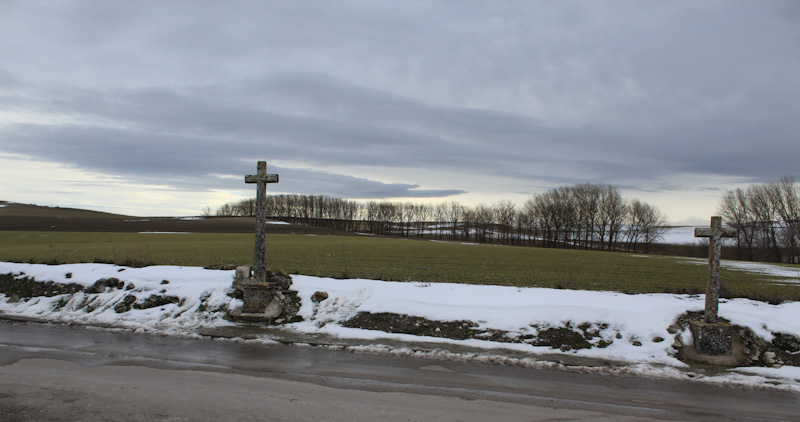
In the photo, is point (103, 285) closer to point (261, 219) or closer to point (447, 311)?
point (261, 219)

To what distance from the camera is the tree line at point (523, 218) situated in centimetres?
9975

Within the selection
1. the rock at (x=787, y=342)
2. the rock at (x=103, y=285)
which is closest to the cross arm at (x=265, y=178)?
the rock at (x=103, y=285)

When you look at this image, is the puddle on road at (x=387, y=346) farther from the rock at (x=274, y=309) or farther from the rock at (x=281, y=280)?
the rock at (x=281, y=280)

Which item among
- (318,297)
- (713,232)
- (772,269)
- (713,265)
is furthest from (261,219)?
(772,269)

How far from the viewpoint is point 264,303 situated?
10.2 meters

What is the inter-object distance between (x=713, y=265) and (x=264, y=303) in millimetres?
8933

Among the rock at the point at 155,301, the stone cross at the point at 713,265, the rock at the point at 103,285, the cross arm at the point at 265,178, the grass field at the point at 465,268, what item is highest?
the cross arm at the point at 265,178

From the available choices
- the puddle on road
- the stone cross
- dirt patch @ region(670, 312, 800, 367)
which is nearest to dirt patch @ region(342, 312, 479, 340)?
the puddle on road

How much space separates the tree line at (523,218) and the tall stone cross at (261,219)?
9096 cm

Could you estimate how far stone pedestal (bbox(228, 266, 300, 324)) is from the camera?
→ 9953 mm

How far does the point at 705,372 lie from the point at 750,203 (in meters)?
90.0

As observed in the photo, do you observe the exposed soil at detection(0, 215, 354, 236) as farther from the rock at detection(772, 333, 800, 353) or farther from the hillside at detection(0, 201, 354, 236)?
the rock at detection(772, 333, 800, 353)

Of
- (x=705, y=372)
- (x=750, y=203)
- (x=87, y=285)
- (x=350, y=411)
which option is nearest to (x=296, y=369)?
(x=350, y=411)

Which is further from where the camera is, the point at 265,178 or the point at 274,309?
the point at 265,178
